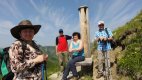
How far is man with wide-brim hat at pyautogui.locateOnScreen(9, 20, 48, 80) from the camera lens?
448 cm

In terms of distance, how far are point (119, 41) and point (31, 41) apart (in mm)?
10098

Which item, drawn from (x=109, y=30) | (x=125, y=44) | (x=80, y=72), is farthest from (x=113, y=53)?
(x=109, y=30)

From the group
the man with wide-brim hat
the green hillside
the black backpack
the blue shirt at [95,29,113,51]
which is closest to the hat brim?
the man with wide-brim hat

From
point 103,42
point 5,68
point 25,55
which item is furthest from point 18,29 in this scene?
point 103,42

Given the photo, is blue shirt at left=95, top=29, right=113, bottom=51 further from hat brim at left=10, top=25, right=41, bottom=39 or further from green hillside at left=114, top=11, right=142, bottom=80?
hat brim at left=10, top=25, right=41, bottom=39

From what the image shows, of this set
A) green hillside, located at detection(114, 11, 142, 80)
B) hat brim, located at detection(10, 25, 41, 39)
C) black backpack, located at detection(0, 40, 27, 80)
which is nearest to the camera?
hat brim, located at detection(10, 25, 41, 39)

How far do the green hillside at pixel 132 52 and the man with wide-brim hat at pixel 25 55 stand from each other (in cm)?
652

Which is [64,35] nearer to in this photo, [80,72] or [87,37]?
[87,37]

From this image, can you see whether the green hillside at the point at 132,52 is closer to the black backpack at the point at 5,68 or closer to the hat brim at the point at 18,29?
the black backpack at the point at 5,68

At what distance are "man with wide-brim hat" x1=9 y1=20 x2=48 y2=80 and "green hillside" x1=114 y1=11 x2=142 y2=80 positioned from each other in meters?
6.52

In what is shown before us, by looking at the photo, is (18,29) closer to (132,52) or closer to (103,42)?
(103,42)

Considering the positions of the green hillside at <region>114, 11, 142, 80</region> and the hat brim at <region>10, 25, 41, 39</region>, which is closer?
the hat brim at <region>10, 25, 41, 39</region>

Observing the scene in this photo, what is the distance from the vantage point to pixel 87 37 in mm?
13922

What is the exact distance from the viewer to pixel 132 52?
12062 mm
